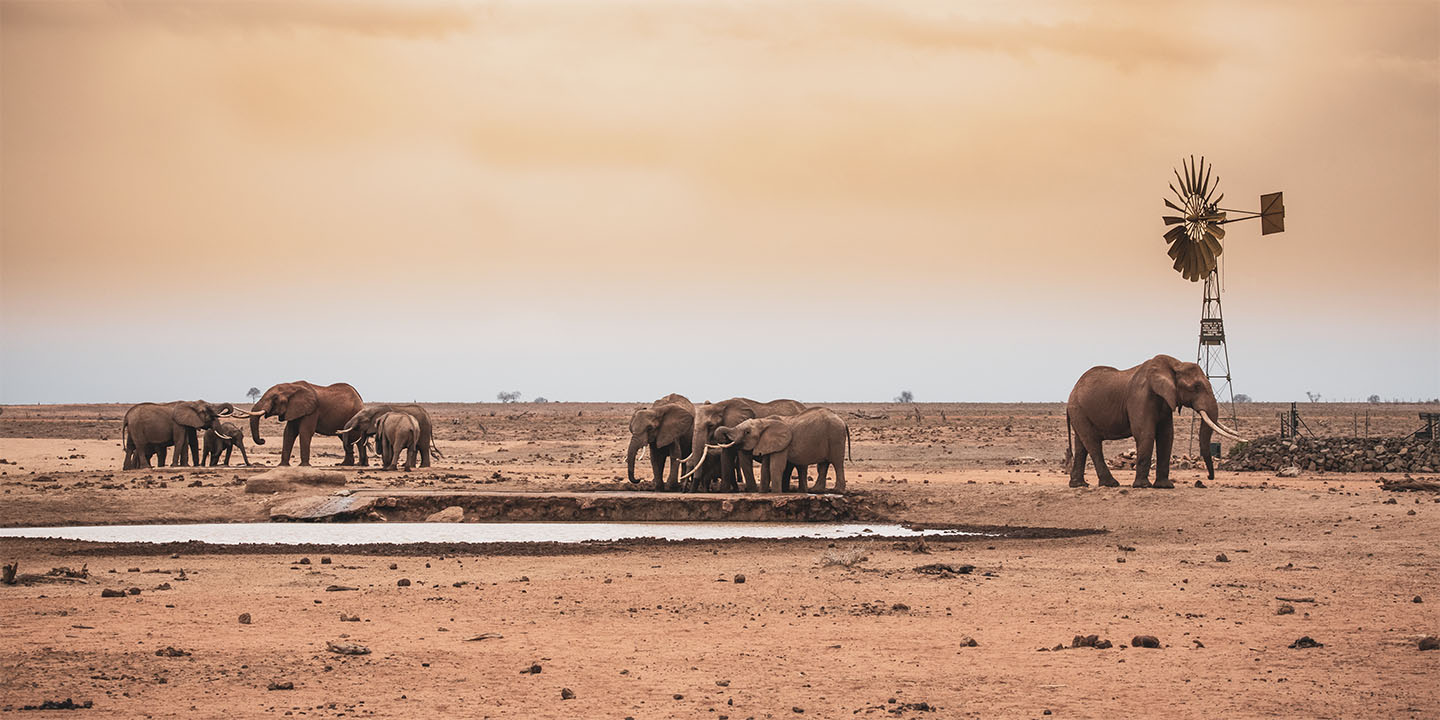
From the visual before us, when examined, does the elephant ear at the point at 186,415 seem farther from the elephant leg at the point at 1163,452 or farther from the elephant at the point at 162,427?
the elephant leg at the point at 1163,452

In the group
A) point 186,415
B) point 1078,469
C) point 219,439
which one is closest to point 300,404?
point 219,439

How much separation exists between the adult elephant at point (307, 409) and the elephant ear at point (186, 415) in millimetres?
1580

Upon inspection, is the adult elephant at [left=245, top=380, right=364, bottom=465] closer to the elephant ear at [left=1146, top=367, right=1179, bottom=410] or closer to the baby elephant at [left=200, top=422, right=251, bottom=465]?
the baby elephant at [left=200, top=422, right=251, bottom=465]

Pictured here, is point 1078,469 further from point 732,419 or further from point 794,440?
point 732,419

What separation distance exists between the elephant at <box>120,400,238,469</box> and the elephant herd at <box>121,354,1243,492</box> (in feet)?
0.10

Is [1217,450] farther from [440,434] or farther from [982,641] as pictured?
[440,434]

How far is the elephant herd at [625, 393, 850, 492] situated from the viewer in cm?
3247

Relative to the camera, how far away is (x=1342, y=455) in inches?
1554

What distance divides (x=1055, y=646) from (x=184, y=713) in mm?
8481

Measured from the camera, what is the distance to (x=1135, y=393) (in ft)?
101

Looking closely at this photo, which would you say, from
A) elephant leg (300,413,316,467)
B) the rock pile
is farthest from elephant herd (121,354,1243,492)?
the rock pile

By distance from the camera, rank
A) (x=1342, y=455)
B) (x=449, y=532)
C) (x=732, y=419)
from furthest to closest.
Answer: (x=1342, y=455) → (x=732, y=419) → (x=449, y=532)

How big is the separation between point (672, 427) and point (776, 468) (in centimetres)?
480

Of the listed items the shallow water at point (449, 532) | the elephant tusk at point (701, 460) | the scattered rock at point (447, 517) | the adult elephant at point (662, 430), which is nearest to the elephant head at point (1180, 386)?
the shallow water at point (449, 532)
